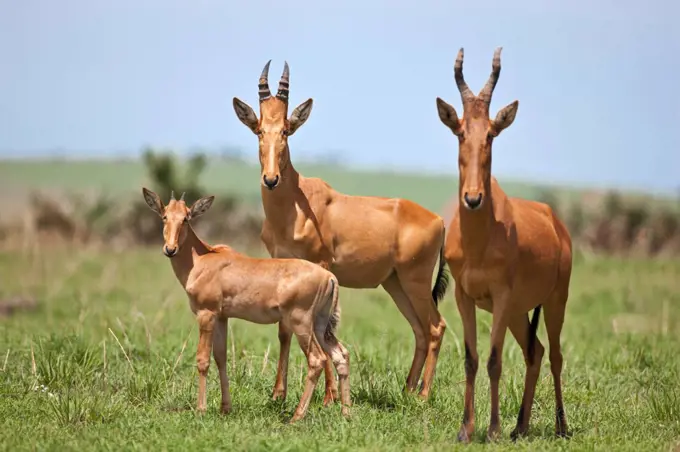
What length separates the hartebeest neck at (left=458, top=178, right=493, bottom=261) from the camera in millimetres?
7746

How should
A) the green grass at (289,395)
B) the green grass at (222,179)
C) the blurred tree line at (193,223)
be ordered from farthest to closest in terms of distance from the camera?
the green grass at (222,179) → the blurred tree line at (193,223) → the green grass at (289,395)

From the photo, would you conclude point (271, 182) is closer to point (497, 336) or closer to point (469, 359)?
point (469, 359)

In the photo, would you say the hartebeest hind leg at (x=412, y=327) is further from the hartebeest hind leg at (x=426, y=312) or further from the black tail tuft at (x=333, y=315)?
the black tail tuft at (x=333, y=315)

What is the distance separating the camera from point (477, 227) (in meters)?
7.74

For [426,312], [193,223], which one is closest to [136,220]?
[193,223]

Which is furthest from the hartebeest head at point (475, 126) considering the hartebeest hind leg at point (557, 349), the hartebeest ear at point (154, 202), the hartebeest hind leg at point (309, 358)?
the hartebeest ear at point (154, 202)

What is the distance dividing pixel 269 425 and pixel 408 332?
24.2ft

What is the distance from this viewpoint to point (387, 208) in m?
10.7

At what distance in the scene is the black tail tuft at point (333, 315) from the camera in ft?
28.9

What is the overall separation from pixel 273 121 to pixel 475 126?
259 cm

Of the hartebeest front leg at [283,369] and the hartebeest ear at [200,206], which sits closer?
the hartebeest ear at [200,206]

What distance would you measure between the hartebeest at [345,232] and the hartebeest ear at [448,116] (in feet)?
6.49

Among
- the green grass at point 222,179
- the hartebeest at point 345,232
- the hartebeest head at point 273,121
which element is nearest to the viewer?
the hartebeest head at point 273,121

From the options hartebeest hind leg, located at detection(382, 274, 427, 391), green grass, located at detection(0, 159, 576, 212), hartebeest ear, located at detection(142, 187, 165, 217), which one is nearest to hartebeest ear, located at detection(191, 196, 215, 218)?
hartebeest ear, located at detection(142, 187, 165, 217)
